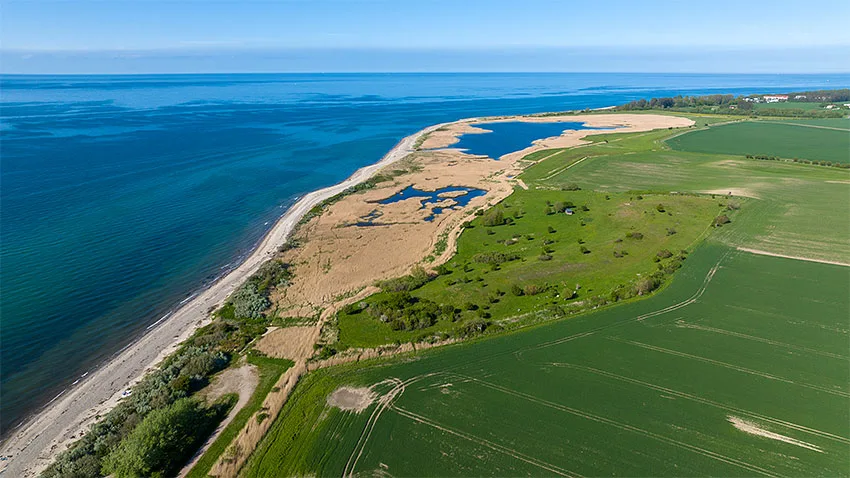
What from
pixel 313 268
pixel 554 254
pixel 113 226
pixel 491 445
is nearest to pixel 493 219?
pixel 554 254

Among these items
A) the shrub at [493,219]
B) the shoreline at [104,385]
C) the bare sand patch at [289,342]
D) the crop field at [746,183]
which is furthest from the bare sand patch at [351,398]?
the crop field at [746,183]

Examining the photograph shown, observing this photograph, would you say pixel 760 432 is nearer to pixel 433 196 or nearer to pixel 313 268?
pixel 313 268

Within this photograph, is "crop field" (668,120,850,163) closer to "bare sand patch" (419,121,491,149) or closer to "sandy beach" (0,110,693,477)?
"sandy beach" (0,110,693,477)

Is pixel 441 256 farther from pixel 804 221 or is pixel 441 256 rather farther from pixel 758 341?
pixel 804 221

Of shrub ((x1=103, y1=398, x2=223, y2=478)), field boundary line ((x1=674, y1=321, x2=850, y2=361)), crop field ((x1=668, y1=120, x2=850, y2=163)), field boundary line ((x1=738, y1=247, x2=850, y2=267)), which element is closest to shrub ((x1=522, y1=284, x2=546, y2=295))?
field boundary line ((x1=674, y1=321, x2=850, y2=361))

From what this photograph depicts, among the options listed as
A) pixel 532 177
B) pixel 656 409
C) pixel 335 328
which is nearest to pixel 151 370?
pixel 335 328
